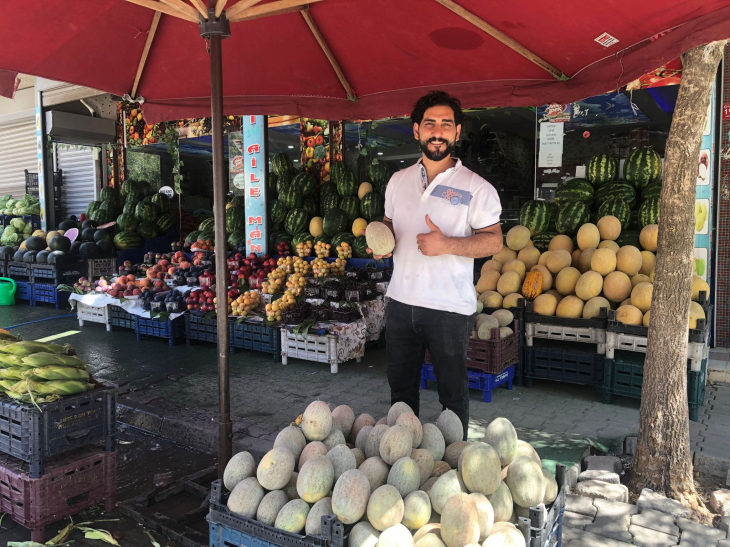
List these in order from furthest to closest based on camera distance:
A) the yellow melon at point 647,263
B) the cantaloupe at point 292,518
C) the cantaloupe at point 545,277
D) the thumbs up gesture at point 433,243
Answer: the cantaloupe at point 545,277
the yellow melon at point 647,263
the thumbs up gesture at point 433,243
the cantaloupe at point 292,518

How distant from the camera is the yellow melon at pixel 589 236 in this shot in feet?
18.0

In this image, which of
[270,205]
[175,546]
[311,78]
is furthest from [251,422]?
[270,205]

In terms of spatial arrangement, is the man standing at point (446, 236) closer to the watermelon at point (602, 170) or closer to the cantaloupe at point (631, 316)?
the cantaloupe at point (631, 316)

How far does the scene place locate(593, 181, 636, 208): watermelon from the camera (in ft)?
19.7

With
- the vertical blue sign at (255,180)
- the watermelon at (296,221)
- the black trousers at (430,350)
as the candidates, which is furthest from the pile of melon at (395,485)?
the watermelon at (296,221)

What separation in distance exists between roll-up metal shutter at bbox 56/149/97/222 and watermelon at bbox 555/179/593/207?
10549 mm

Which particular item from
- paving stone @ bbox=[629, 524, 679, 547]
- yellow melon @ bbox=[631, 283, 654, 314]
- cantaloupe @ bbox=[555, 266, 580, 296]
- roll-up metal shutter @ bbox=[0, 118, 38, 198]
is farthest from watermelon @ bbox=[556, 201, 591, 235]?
roll-up metal shutter @ bbox=[0, 118, 38, 198]

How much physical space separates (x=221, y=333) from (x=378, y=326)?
12.6ft

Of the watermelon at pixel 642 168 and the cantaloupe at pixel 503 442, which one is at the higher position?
the watermelon at pixel 642 168

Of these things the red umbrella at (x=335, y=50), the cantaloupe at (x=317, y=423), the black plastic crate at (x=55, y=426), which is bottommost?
the black plastic crate at (x=55, y=426)

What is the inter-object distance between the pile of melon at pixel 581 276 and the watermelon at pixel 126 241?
764 centimetres

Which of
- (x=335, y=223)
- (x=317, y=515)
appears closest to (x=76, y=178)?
(x=335, y=223)

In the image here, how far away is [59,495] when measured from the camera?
3045 mm

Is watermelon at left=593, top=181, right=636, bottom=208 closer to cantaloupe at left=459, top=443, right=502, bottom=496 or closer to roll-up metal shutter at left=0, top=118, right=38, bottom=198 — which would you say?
cantaloupe at left=459, top=443, right=502, bottom=496
